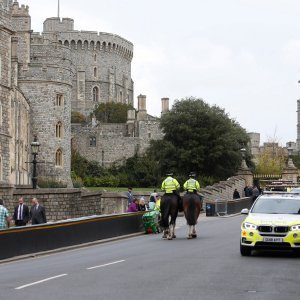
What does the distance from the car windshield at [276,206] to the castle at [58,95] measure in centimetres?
2664

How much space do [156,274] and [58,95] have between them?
56.4 metres

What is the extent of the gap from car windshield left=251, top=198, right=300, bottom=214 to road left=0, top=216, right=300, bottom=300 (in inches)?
39.2

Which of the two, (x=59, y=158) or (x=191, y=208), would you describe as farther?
(x=59, y=158)

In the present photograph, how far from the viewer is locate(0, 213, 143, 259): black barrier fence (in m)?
21.4

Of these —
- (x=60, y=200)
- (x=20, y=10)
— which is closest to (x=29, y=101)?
(x=20, y=10)

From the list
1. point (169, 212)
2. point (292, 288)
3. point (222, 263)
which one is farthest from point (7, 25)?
point (292, 288)

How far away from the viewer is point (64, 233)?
24.0 metres

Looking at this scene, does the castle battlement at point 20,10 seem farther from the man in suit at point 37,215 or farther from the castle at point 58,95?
the man in suit at point 37,215

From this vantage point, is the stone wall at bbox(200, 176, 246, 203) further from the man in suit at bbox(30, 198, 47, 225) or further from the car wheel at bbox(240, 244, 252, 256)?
the car wheel at bbox(240, 244, 252, 256)

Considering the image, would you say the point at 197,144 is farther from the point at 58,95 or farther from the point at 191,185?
the point at 191,185

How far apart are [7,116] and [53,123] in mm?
25819

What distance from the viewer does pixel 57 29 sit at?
139500 mm

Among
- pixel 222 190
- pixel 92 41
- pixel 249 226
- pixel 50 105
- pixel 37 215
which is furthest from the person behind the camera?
pixel 92 41

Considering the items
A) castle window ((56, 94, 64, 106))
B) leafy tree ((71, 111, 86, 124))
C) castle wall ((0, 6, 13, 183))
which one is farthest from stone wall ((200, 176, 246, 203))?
leafy tree ((71, 111, 86, 124))
